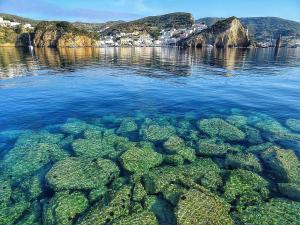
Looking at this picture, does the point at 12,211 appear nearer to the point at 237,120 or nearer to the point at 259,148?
the point at 259,148

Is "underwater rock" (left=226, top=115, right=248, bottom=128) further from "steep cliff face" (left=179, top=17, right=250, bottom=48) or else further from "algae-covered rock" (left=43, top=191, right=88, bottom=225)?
"steep cliff face" (left=179, top=17, right=250, bottom=48)

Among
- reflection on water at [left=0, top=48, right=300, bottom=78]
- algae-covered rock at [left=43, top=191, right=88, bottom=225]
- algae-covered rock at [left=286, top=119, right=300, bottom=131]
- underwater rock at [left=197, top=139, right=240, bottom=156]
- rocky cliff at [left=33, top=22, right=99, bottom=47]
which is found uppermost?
rocky cliff at [left=33, top=22, right=99, bottom=47]

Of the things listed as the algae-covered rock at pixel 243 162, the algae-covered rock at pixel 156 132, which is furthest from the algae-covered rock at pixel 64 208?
the algae-covered rock at pixel 243 162

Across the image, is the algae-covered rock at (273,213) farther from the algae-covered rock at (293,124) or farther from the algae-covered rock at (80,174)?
the algae-covered rock at (293,124)

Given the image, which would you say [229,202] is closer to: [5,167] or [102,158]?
[102,158]

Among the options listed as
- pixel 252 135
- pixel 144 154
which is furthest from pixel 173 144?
pixel 252 135

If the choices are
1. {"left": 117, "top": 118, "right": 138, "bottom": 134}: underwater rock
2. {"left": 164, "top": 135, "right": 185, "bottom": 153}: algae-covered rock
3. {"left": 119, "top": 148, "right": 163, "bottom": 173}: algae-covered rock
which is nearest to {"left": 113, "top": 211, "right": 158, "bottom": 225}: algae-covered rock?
{"left": 119, "top": 148, "right": 163, "bottom": 173}: algae-covered rock

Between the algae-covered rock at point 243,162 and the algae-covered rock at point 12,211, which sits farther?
the algae-covered rock at point 243,162

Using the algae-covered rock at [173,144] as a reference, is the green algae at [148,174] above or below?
below
